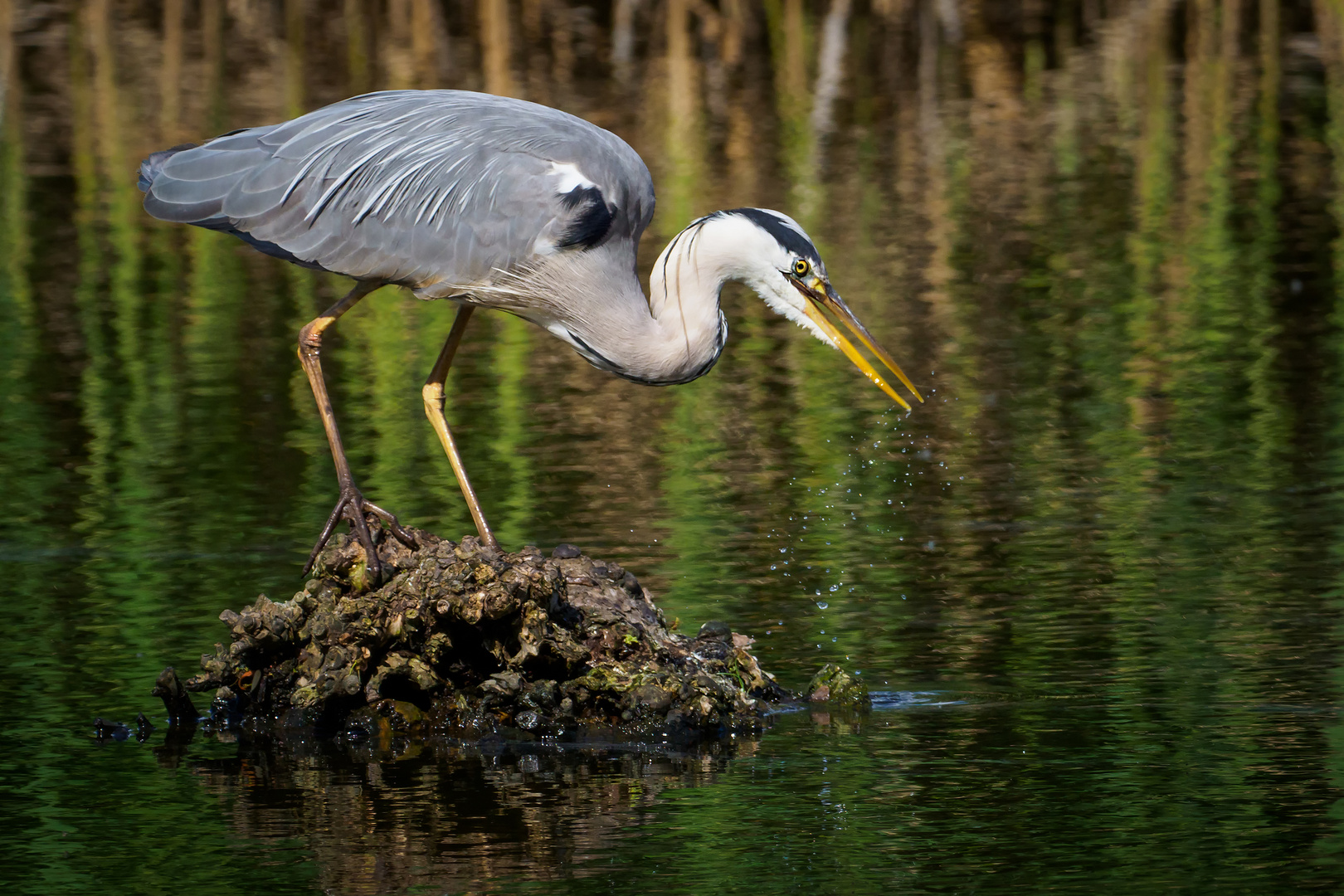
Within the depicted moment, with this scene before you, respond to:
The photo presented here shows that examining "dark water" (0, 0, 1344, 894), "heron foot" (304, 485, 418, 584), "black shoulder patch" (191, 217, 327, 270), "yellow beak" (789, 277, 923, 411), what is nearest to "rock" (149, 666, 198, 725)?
"dark water" (0, 0, 1344, 894)

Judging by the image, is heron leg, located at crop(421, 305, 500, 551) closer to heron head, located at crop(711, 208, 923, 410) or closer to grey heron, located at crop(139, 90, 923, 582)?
grey heron, located at crop(139, 90, 923, 582)

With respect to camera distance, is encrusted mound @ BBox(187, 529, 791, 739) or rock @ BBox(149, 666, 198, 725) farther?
rock @ BBox(149, 666, 198, 725)

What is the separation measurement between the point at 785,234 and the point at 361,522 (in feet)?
6.42

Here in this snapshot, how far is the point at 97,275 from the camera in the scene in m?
15.9

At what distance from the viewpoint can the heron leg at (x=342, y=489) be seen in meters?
7.13

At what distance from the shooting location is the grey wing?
313 inches

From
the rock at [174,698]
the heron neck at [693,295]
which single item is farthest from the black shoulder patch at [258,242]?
the rock at [174,698]

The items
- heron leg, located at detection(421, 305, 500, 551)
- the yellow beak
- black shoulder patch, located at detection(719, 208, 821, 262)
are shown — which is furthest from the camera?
heron leg, located at detection(421, 305, 500, 551)


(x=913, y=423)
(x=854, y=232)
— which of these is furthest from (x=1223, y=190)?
(x=913, y=423)

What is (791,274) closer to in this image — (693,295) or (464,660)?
(693,295)

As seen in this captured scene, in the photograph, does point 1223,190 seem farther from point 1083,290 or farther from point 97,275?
point 97,275

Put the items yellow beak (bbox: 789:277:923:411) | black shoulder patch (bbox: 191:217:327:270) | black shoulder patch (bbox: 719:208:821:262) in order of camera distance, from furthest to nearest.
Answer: black shoulder patch (bbox: 191:217:327:270) < yellow beak (bbox: 789:277:923:411) < black shoulder patch (bbox: 719:208:821:262)

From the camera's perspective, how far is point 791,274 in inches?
313

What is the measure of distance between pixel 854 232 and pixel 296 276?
4.41 m
